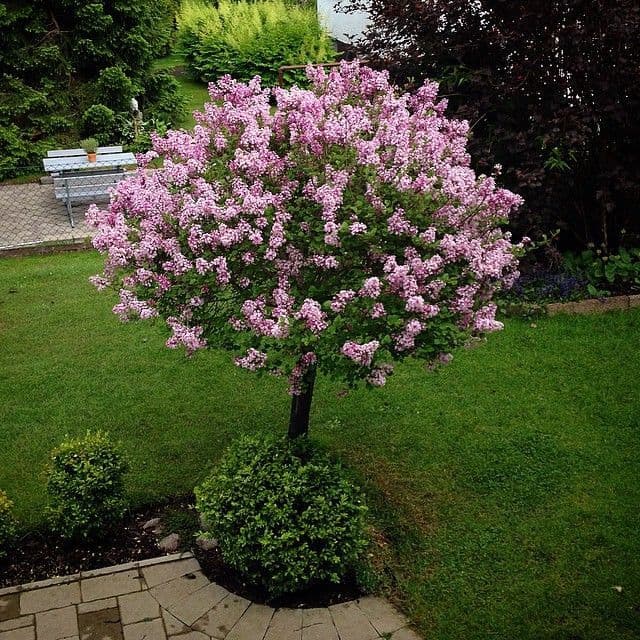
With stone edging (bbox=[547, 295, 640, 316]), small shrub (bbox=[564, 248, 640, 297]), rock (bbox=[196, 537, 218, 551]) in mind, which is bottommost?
rock (bbox=[196, 537, 218, 551])

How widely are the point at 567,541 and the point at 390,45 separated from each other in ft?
→ 19.3

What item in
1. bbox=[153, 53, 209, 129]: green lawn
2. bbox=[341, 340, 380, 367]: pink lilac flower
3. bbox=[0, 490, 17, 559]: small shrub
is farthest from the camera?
bbox=[153, 53, 209, 129]: green lawn

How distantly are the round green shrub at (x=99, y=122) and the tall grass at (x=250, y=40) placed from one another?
14.7 feet

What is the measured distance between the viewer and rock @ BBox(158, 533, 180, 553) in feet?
15.9

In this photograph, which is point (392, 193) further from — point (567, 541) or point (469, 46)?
point (469, 46)

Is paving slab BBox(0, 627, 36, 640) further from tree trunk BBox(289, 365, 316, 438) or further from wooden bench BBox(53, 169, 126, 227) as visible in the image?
wooden bench BBox(53, 169, 126, 227)

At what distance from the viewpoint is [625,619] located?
4.25 m

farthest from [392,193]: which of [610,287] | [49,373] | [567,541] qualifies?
[610,287]

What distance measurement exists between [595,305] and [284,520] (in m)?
4.78

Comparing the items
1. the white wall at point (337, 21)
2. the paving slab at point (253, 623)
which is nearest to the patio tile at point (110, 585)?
the paving slab at point (253, 623)


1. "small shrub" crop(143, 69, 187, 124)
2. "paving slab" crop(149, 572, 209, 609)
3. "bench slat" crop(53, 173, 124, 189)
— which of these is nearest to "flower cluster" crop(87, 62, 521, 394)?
"paving slab" crop(149, 572, 209, 609)

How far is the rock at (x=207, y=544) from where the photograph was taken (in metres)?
4.84

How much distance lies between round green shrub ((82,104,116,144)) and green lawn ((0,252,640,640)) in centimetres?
713

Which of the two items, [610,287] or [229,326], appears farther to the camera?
[610,287]
